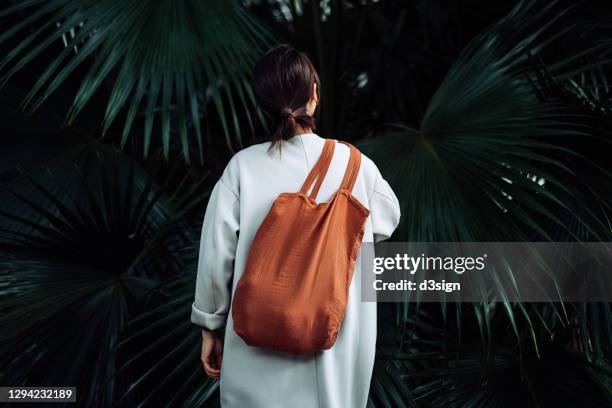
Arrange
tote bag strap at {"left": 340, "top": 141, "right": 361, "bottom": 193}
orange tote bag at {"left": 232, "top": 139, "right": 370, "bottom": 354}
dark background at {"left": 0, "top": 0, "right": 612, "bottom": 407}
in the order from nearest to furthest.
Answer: orange tote bag at {"left": 232, "top": 139, "right": 370, "bottom": 354}, tote bag strap at {"left": 340, "top": 141, "right": 361, "bottom": 193}, dark background at {"left": 0, "top": 0, "right": 612, "bottom": 407}

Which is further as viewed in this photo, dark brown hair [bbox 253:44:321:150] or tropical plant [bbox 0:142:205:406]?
tropical plant [bbox 0:142:205:406]

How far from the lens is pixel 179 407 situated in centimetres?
160

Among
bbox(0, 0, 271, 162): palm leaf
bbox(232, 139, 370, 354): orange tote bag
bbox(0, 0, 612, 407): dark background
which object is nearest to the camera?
bbox(232, 139, 370, 354): orange tote bag

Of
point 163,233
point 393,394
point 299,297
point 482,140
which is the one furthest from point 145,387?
point 482,140

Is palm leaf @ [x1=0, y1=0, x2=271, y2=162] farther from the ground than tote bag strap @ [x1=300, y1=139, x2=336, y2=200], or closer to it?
farther from the ground

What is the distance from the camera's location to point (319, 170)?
3.82 ft

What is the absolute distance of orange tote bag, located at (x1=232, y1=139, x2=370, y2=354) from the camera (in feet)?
3.49

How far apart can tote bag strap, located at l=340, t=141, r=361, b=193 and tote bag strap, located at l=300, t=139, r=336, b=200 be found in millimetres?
34

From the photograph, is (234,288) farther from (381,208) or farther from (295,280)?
(381,208)

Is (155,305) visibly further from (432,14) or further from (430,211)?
(432,14)

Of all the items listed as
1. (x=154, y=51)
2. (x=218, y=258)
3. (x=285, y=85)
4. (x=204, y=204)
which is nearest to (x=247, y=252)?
(x=218, y=258)

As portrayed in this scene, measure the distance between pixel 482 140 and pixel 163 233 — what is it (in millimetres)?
843

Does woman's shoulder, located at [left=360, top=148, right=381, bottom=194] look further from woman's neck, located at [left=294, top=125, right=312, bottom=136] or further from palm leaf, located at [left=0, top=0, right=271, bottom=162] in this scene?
palm leaf, located at [left=0, top=0, right=271, bottom=162]

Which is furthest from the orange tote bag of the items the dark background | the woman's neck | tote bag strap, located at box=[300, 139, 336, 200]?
the dark background
